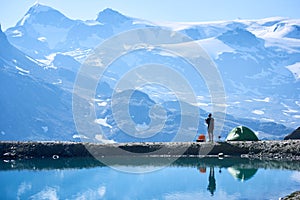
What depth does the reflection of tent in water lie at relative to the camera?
1172 inches

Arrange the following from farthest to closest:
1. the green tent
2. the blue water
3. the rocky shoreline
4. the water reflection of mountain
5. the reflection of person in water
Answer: the green tent → the rocky shoreline → the water reflection of mountain → the reflection of person in water → the blue water

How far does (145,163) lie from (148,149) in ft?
17.7

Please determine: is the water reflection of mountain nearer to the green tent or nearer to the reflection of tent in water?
the reflection of tent in water

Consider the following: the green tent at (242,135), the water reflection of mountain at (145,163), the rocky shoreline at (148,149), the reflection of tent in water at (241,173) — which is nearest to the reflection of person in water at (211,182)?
the reflection of tent in water at (241,173)

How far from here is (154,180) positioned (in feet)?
97.7

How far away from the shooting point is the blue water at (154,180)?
24859 millimetres

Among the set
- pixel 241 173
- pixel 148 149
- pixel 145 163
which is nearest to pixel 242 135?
pixel 148 149

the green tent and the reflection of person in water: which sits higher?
the green tent

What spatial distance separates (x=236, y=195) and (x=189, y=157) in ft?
54.9

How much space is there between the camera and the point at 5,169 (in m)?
35.2

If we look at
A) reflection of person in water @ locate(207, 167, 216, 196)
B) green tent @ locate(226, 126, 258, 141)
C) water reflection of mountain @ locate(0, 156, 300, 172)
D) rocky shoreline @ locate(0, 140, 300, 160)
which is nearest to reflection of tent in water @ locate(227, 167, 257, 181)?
water reflection of mountain @ locate(0, 156, 300, 172)

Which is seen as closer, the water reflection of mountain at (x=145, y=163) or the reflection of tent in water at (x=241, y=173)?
the reflection of tent in water at (x=241, y=173)

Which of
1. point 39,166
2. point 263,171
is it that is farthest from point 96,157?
point 263,171

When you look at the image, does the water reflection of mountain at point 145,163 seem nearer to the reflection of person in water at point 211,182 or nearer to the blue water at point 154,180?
the blue water at point 154,180
